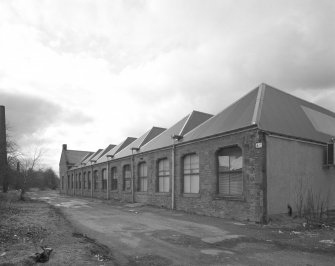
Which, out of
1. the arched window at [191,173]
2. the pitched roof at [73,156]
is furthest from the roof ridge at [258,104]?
the pitched roof at [73,156]

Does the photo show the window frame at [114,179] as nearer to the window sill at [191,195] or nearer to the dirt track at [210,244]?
the window sill at [191,195]

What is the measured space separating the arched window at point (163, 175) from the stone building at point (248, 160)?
69 millimetres

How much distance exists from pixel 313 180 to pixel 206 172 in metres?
5.63

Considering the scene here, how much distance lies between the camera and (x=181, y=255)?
359 inches

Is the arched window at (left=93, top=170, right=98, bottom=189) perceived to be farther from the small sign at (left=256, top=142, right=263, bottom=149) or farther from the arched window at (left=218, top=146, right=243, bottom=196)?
the small sign at (left=256, top=142, right=263, bottom=149)

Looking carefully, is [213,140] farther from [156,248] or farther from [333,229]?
[156,248]

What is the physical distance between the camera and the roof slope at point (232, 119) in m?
18.3

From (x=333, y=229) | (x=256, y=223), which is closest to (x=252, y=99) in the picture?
(x=256, y=223)

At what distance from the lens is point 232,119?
63.6ft

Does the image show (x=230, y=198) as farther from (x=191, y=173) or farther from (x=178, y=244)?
(x=178, y=244)

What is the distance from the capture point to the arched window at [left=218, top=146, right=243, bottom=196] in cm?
1817

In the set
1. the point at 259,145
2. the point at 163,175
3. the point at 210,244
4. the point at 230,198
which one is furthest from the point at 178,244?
the point at 163,175

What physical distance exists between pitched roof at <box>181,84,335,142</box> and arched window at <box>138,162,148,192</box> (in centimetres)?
714

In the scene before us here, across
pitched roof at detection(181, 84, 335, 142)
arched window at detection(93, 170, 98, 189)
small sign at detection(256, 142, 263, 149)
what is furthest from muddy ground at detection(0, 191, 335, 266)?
arched window at detection(93, 170, 98, 189)
